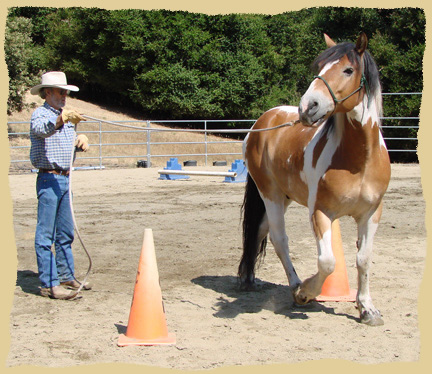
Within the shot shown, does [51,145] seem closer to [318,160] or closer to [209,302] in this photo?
[209,302]

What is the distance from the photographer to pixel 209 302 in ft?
15.2

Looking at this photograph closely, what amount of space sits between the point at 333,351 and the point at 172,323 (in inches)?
47.5

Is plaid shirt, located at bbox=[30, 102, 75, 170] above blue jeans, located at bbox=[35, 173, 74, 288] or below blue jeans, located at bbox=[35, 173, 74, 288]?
above

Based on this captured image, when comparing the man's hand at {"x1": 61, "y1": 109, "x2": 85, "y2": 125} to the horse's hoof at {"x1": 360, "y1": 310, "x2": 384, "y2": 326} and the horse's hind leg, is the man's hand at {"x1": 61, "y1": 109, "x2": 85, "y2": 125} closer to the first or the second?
the horse's hind leg

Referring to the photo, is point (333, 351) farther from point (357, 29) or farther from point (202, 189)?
point (357, 29)


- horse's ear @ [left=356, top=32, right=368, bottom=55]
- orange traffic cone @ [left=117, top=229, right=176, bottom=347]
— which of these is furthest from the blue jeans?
horse's ear @ [left=356, top=32, right=368, bottom=55]

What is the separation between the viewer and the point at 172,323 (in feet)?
13.4

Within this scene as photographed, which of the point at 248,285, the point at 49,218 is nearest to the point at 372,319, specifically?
the point at 248,285

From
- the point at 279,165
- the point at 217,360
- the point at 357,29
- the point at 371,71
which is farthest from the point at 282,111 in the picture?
the point at 357,29

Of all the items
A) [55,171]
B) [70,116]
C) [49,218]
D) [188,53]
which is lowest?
[49,218]

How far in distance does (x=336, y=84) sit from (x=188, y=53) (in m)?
17.9

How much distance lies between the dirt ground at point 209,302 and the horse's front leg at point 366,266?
0.09m

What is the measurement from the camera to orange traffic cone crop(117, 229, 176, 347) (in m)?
3.69

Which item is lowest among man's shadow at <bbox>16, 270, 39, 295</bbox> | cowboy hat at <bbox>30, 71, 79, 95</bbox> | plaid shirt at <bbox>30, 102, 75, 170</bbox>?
man's shadow at <bbox>16, 270, 39, 295</bbox>
